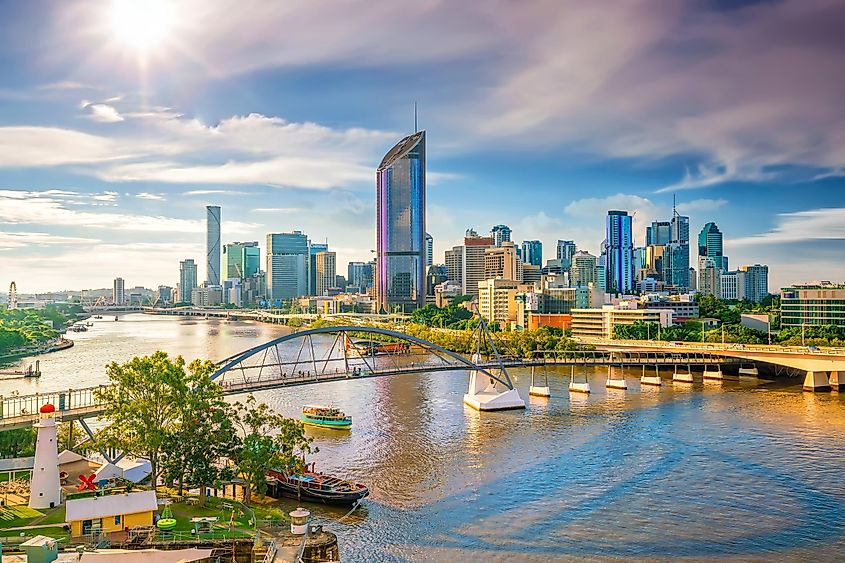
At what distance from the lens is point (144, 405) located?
24.6m

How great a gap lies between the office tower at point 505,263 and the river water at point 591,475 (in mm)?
137147

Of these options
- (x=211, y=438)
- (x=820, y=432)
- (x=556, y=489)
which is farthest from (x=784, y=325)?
(x=211, y=438)

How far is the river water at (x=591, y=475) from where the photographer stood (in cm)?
2316

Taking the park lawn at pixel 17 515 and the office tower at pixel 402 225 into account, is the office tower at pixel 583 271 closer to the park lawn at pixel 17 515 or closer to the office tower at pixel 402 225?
the office tower at pixel 402 225

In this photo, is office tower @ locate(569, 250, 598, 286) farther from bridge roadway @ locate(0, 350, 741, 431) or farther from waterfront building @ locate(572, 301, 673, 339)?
bridge roadway @ locate(0, 350, 741, 431)

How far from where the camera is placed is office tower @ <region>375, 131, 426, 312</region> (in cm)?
18700

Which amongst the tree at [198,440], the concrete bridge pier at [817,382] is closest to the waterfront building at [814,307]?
the concrete bridge pier at [817,382]

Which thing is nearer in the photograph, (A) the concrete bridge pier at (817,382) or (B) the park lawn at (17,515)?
(B) the park lawn at (17,515)

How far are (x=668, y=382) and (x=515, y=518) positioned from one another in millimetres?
39544

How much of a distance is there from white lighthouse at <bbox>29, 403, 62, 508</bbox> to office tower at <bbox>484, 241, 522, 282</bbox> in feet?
549

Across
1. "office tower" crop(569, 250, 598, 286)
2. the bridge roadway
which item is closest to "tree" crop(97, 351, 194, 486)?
the bridge roadway

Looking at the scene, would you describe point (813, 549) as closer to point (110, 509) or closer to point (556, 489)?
point (556, 489)

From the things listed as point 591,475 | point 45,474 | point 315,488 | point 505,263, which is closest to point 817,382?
point 591,475

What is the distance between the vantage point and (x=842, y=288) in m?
90.0
